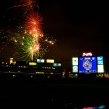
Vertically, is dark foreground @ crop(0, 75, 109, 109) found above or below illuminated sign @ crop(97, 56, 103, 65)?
below

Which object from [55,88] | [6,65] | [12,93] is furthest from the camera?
[6,65]

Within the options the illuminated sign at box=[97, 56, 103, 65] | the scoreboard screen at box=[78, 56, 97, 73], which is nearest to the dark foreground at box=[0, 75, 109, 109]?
the illuminated sign at box=[97, 56, 103, 65]

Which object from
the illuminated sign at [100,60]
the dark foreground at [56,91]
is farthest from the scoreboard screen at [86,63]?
the dark foreground at [56,91]

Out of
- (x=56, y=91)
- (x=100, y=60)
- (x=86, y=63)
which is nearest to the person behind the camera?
(x=56, y=91)

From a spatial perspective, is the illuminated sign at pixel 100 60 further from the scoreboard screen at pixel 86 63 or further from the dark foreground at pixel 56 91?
the dark foreground at pixel 56 91

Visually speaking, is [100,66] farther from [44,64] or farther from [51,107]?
[44,64]

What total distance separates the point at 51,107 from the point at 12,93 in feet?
24.3

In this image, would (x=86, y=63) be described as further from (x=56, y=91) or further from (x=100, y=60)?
(x=56, y=91)

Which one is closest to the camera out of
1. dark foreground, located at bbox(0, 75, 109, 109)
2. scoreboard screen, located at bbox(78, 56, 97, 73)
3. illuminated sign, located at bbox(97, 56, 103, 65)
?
dark foreground, located at bbox(0, 75, 109, 109)

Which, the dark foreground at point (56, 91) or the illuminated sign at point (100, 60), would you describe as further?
the illuminated sign at point (100, 60)

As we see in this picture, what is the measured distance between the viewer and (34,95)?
89.0ft

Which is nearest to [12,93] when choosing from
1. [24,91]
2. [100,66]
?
[24,91]

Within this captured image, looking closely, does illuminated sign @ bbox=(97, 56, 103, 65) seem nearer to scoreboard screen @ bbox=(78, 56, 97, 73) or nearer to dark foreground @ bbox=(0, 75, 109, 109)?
scoreboard screen @ bbox=(78, 56, 97, 73)

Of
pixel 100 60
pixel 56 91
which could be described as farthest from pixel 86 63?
pixel 56 91
